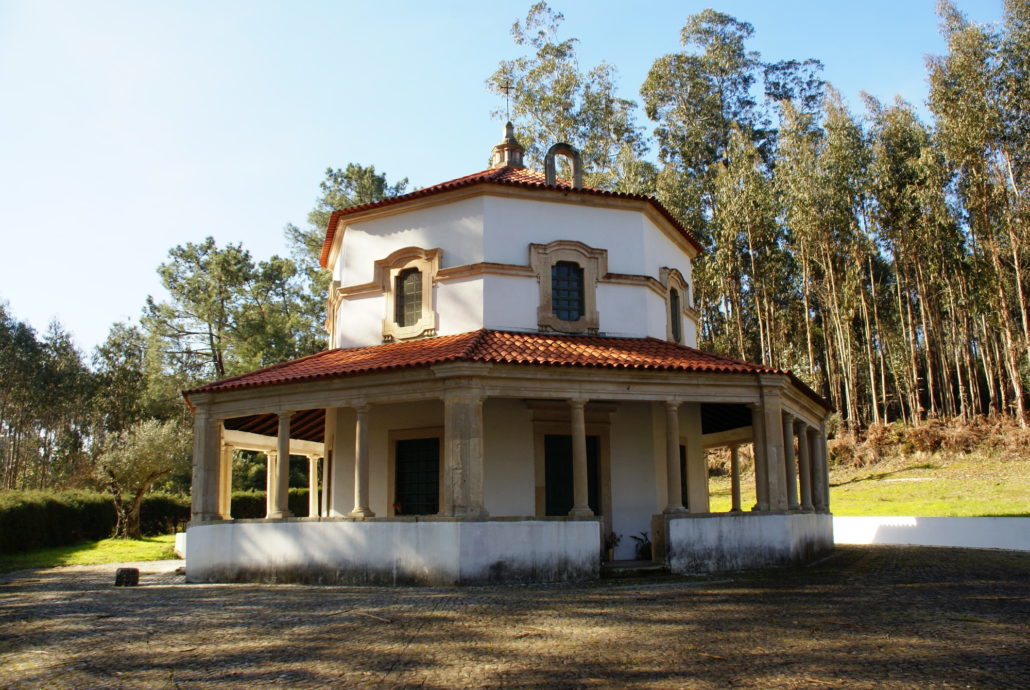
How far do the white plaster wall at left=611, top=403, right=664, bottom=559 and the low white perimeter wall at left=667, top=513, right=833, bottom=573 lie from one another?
6.02ft

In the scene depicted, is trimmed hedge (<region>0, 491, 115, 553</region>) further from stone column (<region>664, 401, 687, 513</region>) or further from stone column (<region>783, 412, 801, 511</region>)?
stone column (<region>783, 412, 801, 511</region>)

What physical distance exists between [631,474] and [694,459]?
8.10 ft

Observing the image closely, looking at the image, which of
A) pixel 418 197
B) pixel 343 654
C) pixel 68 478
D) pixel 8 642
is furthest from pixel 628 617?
pixel 68 478

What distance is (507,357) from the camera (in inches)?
534

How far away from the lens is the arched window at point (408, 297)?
16.9m

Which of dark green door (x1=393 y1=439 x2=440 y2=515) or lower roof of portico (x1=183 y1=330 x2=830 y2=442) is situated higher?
lower roof of portico (x1=183 y1=330 x2=830 y2=442)

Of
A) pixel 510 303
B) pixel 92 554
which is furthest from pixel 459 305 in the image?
pixel 92 554

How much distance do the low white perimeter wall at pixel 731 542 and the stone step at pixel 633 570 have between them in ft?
0.82

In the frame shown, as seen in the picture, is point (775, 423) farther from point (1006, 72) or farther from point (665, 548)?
point (1006, 72)

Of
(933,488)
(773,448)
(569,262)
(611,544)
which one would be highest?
(569,262)

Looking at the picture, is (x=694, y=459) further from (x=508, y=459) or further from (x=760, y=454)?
(x=508, y=459)

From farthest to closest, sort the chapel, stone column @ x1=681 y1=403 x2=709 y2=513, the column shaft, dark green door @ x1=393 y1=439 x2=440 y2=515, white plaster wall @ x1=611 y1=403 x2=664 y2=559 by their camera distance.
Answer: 1. stone column @ x1=681 y1=403 x2=709 y2=513
2. the column shaft
3. white plaster wall @ x1=611 y1=403 x2=664 y2=559
4. dark green door @ x1=393 y1=439 x2=440 y2=515
5. the chapel

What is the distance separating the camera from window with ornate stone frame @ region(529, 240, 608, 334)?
1631cm

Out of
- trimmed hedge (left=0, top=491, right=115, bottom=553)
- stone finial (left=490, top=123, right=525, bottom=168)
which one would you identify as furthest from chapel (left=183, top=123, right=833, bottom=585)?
trimmed hedge (left=0, top=491, right=115, bottom=553)
